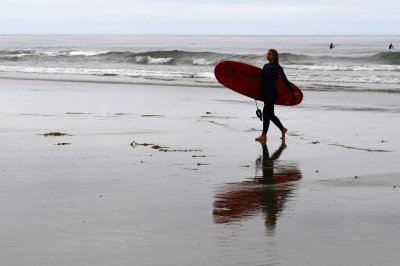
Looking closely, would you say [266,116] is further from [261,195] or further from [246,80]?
[261,195]

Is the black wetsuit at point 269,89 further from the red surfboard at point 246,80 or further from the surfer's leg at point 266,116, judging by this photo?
the red surfboard at point 246,80

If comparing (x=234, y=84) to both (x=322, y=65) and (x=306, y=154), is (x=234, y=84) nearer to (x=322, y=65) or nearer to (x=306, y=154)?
(x=306, y=154)

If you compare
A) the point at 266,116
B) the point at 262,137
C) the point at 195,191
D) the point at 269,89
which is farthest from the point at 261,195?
the point at 269,89

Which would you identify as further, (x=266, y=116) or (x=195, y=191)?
(x=266, y=116)

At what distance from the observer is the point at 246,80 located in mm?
14680

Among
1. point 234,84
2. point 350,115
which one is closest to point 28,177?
point 234,84

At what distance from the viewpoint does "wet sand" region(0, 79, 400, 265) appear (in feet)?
18.0

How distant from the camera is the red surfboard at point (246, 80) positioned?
47.7 ft

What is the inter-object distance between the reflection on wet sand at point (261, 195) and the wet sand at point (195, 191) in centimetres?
2

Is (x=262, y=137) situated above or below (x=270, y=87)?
below

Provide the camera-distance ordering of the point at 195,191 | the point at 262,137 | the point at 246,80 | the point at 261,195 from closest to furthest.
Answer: the point at 261,195 → the point at 195,191 → the point at 262,137 → the point at 246,80

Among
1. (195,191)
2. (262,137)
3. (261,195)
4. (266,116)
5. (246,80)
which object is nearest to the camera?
(261,195)

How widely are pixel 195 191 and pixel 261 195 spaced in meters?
0.74

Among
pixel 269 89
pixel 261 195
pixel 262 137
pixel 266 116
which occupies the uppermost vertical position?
pixel 269 89
